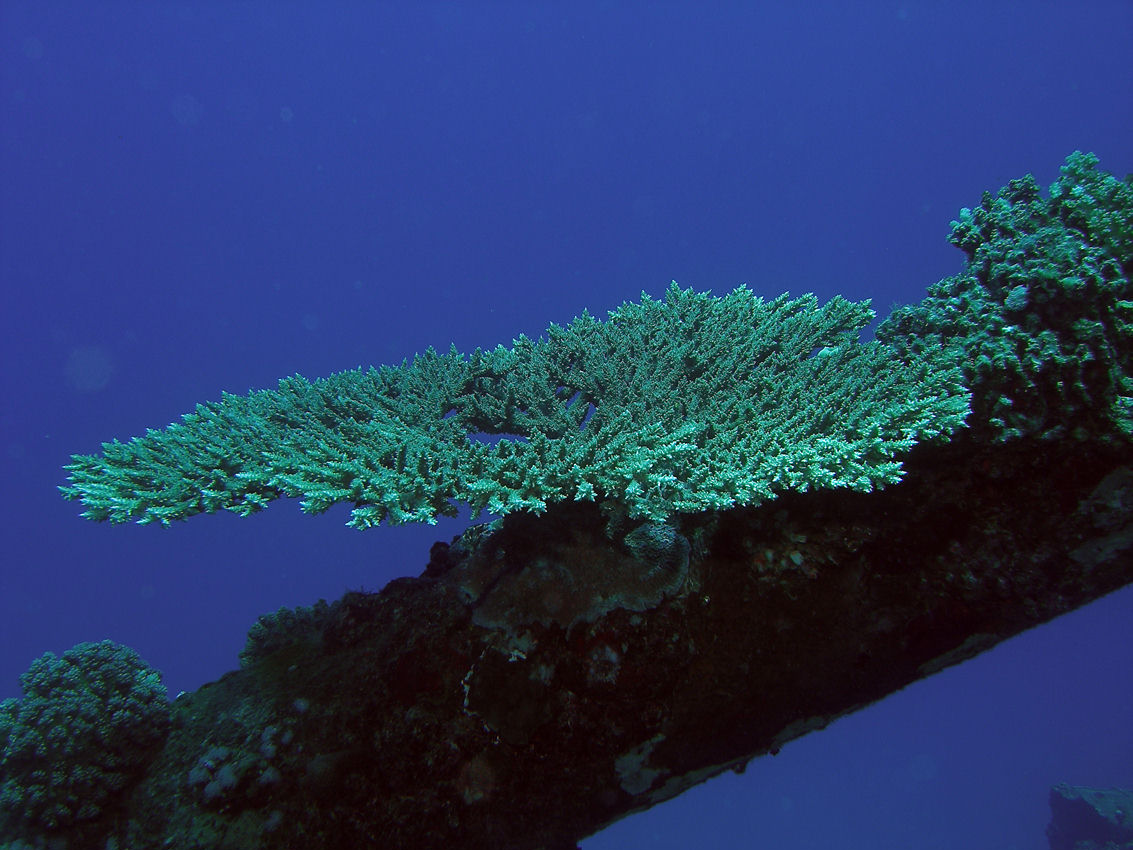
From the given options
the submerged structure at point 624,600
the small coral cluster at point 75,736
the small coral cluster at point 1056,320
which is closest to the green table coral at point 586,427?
the submerged structure at point 624,600

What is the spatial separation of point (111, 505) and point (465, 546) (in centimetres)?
182

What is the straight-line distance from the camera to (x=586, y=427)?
12.3 ft

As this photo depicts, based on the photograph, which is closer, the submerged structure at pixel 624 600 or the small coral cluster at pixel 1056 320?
the submerged structure at pixel 624 600

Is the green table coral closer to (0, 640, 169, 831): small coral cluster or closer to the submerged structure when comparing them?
the submerged structure

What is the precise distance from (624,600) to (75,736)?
2691 mm

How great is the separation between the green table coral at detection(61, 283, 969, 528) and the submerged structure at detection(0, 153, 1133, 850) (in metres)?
0.03

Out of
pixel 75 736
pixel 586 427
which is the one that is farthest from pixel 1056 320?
pixel 75 736

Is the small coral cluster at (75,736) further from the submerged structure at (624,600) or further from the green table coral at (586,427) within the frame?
the green table coral at (586,427)

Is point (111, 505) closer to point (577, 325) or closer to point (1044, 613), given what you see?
point (577, 325)

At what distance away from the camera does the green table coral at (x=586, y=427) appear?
113 inches

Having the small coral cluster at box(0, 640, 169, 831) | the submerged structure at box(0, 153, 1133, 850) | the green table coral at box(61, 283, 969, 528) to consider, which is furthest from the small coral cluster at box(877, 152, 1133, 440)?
the small coral cluster at box(0, 640, 169, 831)

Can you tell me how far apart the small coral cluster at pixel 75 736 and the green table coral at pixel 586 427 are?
2.81ft

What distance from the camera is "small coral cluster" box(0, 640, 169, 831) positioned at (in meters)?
2.81

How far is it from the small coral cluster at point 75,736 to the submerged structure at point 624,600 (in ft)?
0.04
